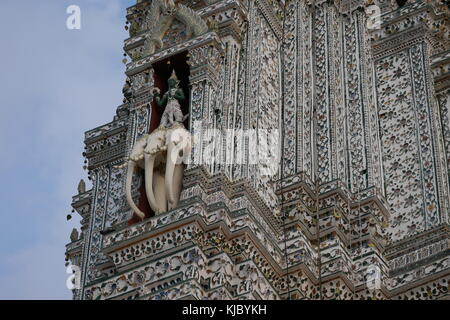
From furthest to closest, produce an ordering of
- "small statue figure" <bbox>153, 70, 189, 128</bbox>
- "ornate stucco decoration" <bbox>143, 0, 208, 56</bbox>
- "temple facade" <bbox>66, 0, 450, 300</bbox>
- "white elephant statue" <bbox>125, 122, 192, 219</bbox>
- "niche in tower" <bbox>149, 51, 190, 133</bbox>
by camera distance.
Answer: "ornate stucco decoration" <bbox>143, 0, 208, 56</bbox>, "niche in tower" <bbox>149, 51, 190, 133</bbox>, "small statue figure" <bbox>153, 70, 189, 128</bbox>, "white elephant statue" <bbox>125, 122, 192, 219</bbox>, "temple facade" <bbox>66, 0, 450, 300</bbox>

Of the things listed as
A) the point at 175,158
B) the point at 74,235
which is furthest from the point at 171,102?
the point at 74,235

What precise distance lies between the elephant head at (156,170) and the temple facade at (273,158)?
2cm

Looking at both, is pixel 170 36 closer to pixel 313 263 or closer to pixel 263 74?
pixel 263 74

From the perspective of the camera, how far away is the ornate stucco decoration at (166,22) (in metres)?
21.4

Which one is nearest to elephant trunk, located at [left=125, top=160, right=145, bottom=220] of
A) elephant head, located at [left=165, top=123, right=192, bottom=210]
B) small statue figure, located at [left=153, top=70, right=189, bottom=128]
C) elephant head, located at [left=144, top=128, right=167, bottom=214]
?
elephant head, located at [left=144, top=128, right=167, bottom=214]

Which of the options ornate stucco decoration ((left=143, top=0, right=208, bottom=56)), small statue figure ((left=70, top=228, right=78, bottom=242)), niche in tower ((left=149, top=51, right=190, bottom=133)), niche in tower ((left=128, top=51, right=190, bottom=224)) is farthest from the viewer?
small statue figure ((left=70, top=228, right=78, bottom=242))

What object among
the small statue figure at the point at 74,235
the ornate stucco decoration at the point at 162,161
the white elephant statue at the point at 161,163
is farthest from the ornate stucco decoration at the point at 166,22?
the small statue figure at the point at 74,235

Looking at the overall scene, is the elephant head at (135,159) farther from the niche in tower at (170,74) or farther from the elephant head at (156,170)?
the niche in tower at (170,74)

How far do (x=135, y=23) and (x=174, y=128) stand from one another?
14.3 feet

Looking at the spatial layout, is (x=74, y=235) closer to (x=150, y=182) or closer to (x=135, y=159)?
(x=135, y=159)

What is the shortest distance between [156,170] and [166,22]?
269cm

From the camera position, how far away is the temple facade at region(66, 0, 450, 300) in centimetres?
1883

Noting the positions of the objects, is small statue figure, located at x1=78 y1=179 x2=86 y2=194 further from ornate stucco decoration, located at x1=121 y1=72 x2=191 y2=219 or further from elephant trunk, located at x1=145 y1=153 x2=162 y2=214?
elephant trunk, located at x1=145 y1=153 x2=162 y2=214
